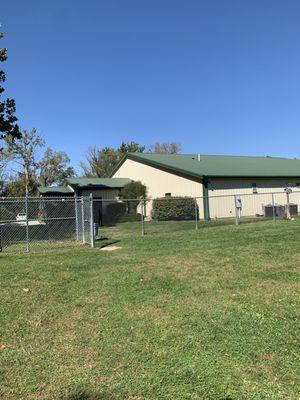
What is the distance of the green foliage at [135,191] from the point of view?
30891mm

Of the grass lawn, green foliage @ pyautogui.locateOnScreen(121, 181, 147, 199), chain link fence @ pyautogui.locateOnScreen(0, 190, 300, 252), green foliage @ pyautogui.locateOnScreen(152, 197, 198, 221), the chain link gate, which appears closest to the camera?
A: the grass lawn

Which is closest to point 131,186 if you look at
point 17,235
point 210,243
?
point 17,235

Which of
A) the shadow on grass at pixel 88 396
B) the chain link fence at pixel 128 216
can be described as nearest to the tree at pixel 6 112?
the chain link fence at pixel 128 216

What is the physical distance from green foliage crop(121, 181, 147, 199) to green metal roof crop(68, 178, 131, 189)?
46.5 inches

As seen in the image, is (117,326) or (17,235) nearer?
(117,326)

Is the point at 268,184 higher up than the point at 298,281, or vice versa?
the point at 268,184

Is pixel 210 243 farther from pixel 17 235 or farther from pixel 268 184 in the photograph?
pixel 268 184

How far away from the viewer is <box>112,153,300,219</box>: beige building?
26.0 metres

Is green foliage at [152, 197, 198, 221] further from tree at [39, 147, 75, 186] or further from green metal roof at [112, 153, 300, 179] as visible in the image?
tree at [39, 147, 75, 186]

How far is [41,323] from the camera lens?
19.6ft

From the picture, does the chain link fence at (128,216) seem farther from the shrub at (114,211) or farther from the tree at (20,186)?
the tree at (20,186)

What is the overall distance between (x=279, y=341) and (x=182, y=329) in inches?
46.0

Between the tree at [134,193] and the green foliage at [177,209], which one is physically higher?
the tree at [134,193]

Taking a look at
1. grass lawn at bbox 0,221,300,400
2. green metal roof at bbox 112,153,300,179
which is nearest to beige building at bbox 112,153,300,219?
green metal roof at bbox 112,153,300,179
